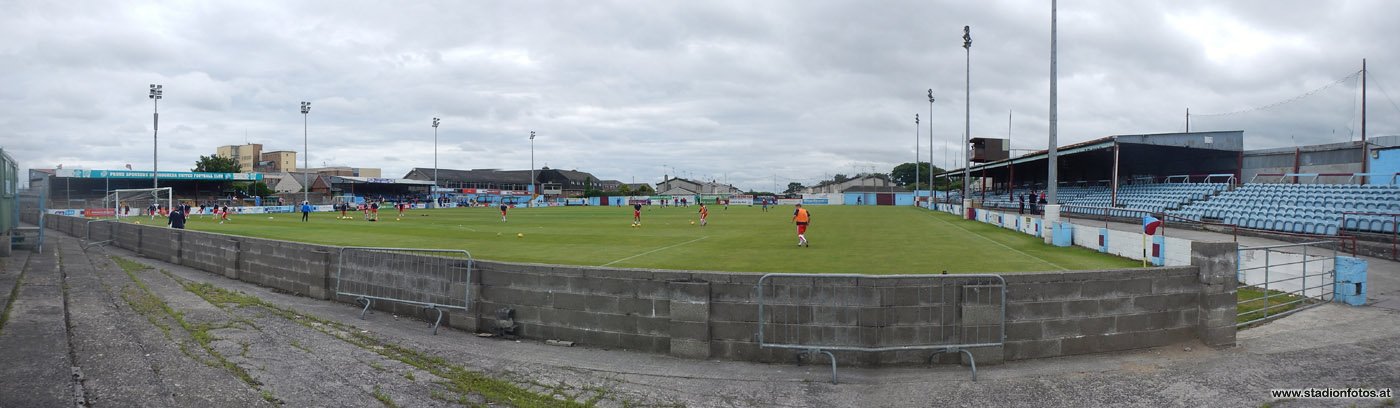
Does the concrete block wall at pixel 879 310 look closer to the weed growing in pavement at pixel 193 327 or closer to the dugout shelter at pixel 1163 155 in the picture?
the weed growing in pavement at pixel 193 327

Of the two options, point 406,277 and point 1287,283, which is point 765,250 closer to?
point 1287,283

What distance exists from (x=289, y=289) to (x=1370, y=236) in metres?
29.4

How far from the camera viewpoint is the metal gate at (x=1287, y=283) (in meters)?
10.8

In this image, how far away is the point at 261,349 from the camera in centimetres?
813

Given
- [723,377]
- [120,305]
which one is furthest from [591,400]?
[120,305]

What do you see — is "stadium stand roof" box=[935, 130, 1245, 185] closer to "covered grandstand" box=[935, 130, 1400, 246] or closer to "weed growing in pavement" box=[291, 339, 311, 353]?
"covered grandstand" box=[935, 130, 1400, 246]

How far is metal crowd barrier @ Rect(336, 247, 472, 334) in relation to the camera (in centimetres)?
952

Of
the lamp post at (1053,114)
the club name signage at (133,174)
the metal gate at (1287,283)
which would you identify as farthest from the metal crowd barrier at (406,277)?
the club name signage at (133,174)

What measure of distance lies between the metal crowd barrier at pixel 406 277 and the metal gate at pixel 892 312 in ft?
15.5

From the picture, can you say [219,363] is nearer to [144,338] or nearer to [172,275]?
[144,338]

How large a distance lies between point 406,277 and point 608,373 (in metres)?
4.84

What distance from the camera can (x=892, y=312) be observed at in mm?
7285

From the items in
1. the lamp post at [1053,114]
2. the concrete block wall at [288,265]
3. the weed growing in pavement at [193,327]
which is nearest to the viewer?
the weed growing in pavement at [193,327]

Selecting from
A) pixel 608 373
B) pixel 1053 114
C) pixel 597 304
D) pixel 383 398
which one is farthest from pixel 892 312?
pixel 1053 114
